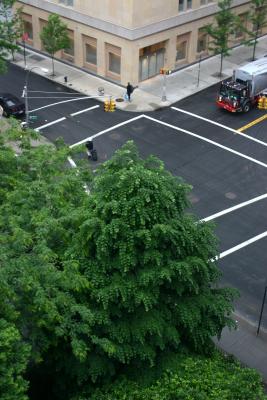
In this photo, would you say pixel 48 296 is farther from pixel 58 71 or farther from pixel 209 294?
pixel 58 71

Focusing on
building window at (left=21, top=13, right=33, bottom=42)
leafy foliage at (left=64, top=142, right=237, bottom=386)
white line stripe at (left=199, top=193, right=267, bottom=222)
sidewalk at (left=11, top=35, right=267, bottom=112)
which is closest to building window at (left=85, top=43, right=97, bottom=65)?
sidewalk at (left=11, top=35, right=267, bottom=112)

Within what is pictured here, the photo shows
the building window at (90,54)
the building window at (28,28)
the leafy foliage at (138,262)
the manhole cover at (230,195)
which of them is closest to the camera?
the leafy foliage at (138,262)

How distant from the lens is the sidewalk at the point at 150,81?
144 ft

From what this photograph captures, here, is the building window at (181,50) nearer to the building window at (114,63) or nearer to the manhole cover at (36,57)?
the building window at (114,63)

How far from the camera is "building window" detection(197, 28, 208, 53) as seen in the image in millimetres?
50194

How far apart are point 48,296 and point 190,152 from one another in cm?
2385

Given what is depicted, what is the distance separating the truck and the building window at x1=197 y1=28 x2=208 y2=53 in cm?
886

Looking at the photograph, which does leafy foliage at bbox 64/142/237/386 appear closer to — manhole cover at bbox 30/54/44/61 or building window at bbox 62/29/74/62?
building window at bbox 62/29/74/62

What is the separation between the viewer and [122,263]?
15.6 m

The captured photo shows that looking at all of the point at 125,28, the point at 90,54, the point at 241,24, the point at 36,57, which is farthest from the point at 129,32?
the point at 241,24

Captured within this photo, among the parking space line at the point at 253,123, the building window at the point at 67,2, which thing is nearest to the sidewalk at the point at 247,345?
the parking space line at the point at 253,123

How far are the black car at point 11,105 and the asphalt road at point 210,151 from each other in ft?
4.62

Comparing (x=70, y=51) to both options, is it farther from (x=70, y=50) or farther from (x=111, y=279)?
(x=111, y=279)

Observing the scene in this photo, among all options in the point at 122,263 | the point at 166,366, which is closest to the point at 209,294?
the point at 166,366
